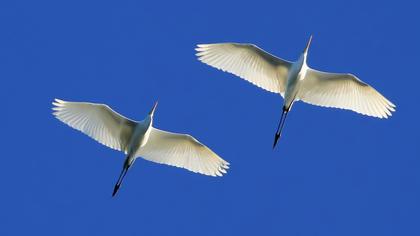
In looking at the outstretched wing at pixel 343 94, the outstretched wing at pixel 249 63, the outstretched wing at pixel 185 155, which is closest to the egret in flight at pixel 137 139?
the outstretched wing at pixel 185 155

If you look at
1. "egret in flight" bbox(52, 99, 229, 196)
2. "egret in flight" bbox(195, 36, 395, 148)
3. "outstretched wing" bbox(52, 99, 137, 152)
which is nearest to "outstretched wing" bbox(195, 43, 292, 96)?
"egret in flight" bbox(195, 36, 395, 148)

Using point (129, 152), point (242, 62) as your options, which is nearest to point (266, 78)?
point (242, 62)

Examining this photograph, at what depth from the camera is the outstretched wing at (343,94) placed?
5056cm

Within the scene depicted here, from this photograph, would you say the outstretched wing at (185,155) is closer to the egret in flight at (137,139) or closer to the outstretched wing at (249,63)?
the egret in flight at (137,139)

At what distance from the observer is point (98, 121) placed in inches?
1992

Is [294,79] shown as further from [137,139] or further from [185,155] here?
[137,139]

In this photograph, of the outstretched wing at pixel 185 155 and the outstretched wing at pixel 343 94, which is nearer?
the outstretched wing at pixel 343 94

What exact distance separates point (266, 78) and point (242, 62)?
0.76 meters

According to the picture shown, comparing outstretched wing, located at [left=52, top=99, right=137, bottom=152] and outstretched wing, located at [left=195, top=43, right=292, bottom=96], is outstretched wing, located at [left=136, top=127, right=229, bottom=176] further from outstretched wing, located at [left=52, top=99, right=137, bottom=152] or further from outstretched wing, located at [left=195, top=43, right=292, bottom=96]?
outstretched wing, located at [left=195, top=43, right=292, bottom=96]

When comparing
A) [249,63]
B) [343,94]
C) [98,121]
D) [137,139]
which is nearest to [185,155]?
[137,139]

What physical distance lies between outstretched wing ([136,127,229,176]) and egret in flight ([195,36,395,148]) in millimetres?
2088

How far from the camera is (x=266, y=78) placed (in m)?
51.1

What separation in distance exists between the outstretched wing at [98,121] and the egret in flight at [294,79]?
2.61 metres

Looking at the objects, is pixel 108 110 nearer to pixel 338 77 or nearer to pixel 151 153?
pixel 151 153
